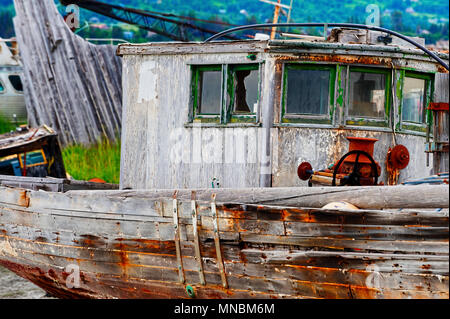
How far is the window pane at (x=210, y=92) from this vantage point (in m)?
9.45

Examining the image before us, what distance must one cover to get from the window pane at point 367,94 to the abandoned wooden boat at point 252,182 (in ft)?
0.05

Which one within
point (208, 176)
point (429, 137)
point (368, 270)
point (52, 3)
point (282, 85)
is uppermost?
point (52, 3)

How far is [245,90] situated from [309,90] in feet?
2.82

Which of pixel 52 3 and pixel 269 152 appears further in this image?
pixel 52 3

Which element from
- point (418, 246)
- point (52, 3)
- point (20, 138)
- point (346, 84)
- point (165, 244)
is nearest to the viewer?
point (418, 246)

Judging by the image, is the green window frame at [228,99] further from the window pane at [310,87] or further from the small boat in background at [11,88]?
the small boat in background at [11,88]

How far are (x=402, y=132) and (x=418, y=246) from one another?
2.93 meters

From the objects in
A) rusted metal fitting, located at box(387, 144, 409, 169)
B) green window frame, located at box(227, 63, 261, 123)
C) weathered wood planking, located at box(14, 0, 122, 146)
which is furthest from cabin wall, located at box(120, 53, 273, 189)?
weathered wood planking, located at box(14, 0, 122, 146)

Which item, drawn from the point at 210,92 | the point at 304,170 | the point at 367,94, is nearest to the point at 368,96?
the point at 367,94

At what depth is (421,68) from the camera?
Answer: 9406 mm

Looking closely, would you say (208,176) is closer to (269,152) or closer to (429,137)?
(269,152)

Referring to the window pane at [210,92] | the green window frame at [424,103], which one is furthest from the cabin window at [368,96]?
the window pane at [210,92]

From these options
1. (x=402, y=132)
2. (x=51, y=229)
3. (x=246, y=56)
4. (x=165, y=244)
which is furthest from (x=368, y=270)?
(x=51, y=229)

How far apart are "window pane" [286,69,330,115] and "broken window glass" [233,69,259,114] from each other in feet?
1.59
